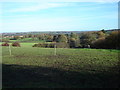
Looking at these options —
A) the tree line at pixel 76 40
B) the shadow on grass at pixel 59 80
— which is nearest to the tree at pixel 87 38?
the tree line at pixel 76 40

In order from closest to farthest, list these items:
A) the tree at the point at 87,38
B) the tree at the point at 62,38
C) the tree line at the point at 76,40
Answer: the tree line at the point at 76,40, the tree at the point at 87,38, the tree at the point at 62,38

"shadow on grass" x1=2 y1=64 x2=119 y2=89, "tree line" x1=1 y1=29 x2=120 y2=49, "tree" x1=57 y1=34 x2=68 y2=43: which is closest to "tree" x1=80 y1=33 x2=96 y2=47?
"tree line" x1=1 y1=29 x2=120 y2=49

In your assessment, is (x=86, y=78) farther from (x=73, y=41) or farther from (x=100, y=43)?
(x=73, y=41)

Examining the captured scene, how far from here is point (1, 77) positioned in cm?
508

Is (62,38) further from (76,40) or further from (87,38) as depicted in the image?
(87,38)

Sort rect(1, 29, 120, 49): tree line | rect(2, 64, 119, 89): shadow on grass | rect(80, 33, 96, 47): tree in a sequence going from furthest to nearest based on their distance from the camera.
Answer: rect(80, 33, 96, 47): tree
rect(1, 29, 120, 49): tree line
rect(2, 64, 119, 89): shadow on grass

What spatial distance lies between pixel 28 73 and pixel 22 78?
589mm

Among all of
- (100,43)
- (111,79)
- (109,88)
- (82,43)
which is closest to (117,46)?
(100,43)

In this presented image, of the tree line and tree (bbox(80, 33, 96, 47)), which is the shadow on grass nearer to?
the tree line

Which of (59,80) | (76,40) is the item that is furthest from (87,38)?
(59,80)

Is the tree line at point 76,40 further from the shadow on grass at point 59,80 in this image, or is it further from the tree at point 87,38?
the shadow on grass at point 59,80

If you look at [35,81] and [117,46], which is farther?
[117,46]

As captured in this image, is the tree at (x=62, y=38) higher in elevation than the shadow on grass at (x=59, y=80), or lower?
higher

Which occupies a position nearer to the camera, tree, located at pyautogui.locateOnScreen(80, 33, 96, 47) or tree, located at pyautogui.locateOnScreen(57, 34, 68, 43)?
tree, located at pyautogui.locateOnScreen(80, 33, 96, 47)
